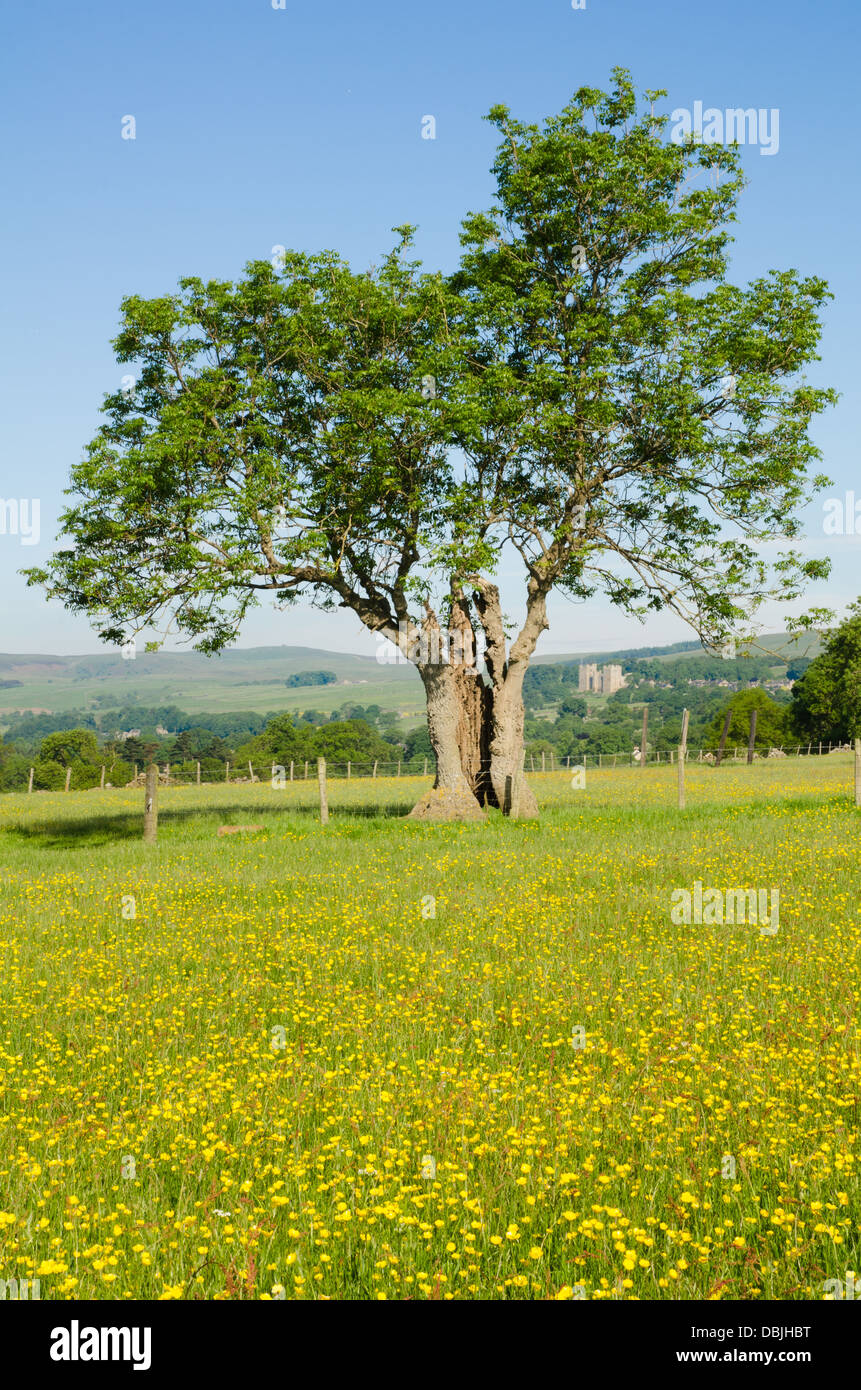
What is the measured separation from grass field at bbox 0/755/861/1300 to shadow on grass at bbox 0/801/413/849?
11.1 metres

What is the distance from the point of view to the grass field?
15.4 feet

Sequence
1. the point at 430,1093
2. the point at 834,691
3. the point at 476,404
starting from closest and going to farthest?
the point at 430,1093 → the point at 476,404 → the point at 834,691

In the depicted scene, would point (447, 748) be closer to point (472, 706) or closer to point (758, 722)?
point (472, 706)

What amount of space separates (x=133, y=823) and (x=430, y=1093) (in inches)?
Result: 1009

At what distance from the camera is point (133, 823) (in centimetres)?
3033

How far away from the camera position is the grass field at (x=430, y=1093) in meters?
4.69

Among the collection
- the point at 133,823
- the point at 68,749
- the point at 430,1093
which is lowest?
the point at 68,749

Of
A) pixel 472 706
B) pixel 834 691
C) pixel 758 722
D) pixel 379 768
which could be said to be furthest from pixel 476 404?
pixel 758 722

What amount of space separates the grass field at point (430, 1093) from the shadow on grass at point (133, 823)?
11.1 meters

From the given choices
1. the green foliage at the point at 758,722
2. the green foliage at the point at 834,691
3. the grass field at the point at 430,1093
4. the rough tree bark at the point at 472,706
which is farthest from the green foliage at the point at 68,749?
the grass field at the point at 430,1093

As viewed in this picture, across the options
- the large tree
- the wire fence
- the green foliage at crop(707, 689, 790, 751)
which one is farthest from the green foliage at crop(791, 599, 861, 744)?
the large tree

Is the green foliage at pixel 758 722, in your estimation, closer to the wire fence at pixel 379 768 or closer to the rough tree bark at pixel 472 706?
the wire fence at pixel 379 768

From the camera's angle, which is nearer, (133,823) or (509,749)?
(509,749)
